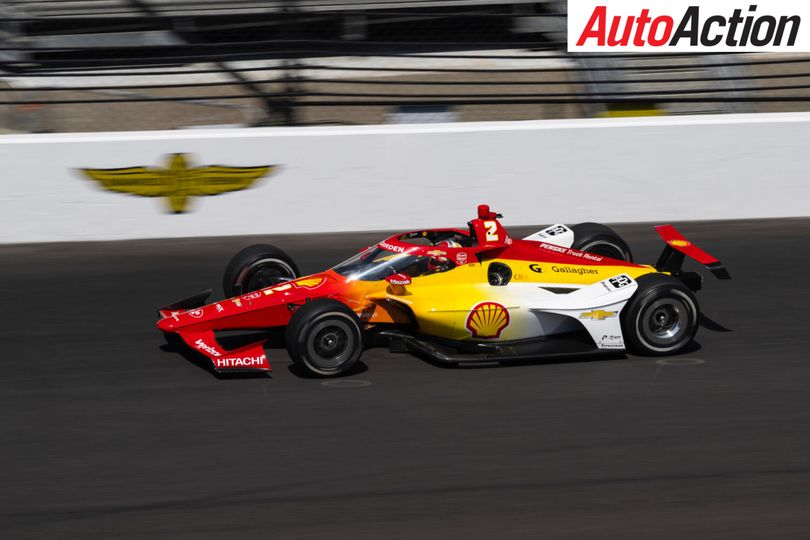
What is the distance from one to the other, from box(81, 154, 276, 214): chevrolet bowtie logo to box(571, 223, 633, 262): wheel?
12.3 feet

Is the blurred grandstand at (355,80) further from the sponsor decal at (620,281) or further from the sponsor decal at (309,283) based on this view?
the sponsor decal at (620,281)

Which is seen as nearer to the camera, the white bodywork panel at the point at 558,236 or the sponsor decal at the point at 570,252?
the sponsor decal at the point at 570,252

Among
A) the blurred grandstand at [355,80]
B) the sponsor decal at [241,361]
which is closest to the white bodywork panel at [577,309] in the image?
the sponsor decal at [241,361]

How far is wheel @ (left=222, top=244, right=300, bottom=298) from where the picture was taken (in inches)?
297

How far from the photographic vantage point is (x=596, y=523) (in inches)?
182

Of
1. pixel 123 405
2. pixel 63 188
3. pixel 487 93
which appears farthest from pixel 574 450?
pixel 487 93

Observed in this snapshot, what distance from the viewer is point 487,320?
6.68 m

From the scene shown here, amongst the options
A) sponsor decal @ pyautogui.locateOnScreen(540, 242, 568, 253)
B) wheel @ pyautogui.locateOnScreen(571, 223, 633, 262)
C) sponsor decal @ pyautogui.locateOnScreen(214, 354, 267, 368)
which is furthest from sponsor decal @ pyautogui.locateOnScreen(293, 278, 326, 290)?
wheel @ pyautogui.locateOnScreen(571, 223, 633, 262)

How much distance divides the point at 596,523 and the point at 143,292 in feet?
17.1

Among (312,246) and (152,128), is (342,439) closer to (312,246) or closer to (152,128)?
(312,246)

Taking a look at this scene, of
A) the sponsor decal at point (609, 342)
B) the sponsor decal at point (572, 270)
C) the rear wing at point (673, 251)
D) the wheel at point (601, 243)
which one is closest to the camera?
the sponsor decal at point (609, 342)

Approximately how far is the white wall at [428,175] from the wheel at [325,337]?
454 centimetres

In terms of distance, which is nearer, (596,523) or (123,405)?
(596,523)

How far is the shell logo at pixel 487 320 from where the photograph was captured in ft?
21.8
